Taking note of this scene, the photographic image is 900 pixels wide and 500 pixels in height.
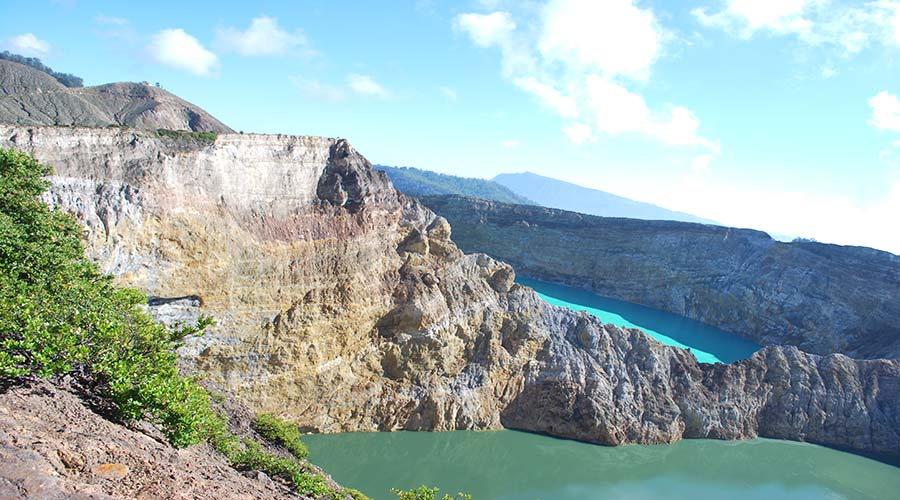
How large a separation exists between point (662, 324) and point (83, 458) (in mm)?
38478

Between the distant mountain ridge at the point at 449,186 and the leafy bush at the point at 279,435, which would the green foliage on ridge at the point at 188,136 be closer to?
the leafy bush at the point at 279,435

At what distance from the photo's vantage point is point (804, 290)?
37500 millimetres

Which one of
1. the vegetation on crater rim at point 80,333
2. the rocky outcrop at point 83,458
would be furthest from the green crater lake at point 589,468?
the rocky outcrop at point 83,458

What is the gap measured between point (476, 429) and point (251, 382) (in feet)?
23.8

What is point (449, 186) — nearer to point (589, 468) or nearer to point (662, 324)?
point (662, 324)

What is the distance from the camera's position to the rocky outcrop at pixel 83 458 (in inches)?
231

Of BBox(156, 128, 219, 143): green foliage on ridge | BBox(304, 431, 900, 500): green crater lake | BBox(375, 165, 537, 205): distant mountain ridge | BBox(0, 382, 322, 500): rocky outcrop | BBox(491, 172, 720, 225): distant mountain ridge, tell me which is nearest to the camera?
BBox(0, 382, 322, 500): rocky outcrop

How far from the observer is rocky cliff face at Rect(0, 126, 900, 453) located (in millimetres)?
14617

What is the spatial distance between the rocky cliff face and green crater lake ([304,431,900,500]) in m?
0.55

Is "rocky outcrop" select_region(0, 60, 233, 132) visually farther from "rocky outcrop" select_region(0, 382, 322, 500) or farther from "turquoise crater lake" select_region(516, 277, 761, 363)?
"turquoise crater lake" select_region(516, 277, 761, 363)

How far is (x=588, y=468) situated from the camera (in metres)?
18.0

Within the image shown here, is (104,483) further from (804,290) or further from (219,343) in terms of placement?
(804,290)

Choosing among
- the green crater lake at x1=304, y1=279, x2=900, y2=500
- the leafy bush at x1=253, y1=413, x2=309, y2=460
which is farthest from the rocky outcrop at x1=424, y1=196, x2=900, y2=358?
the leafy bush at x1=253, y1=413, x2=309, y2=460

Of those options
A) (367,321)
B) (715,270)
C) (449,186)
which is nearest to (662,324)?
(715,270)
